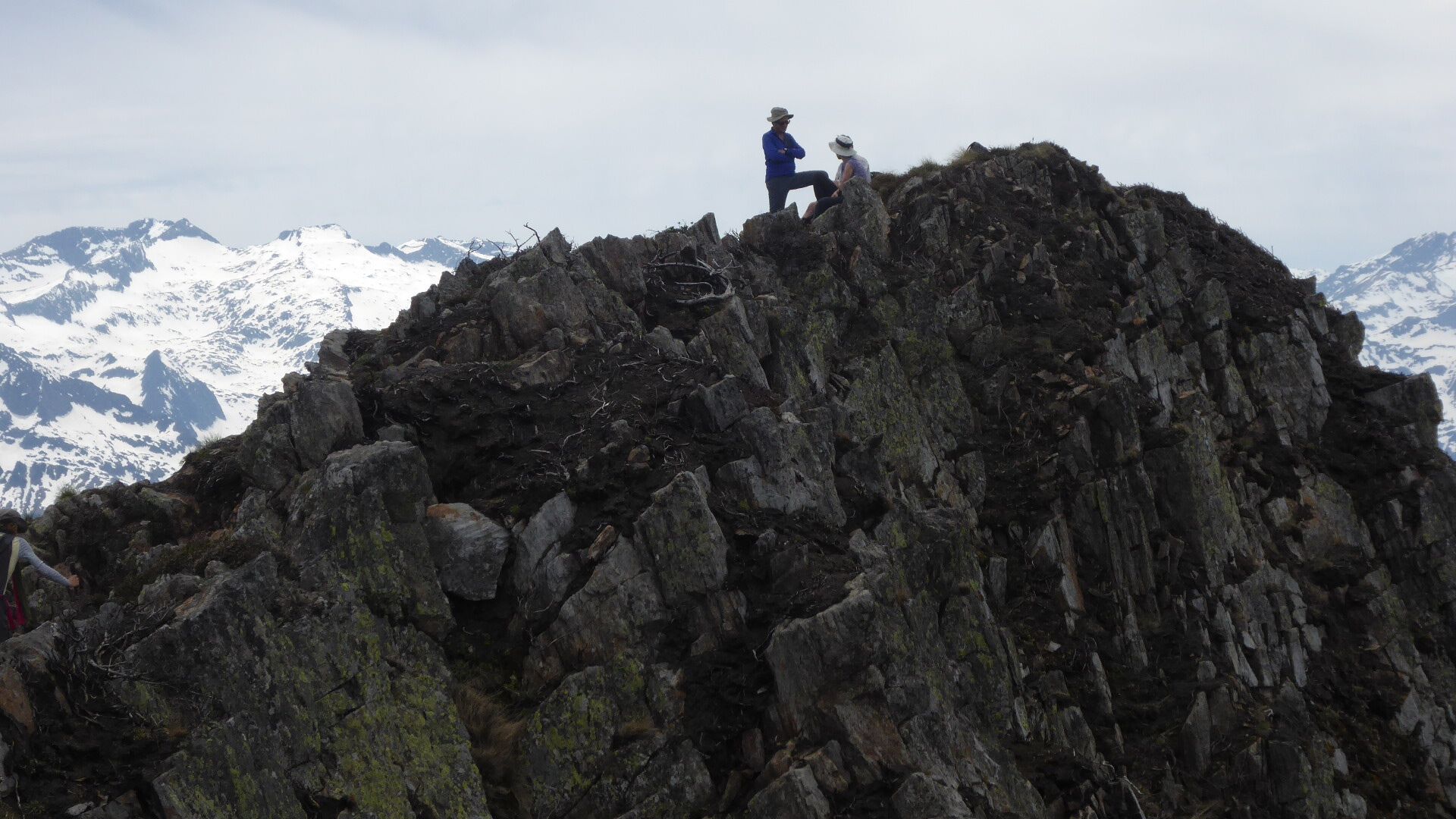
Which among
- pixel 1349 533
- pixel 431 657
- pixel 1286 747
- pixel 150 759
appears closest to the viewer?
pixel 150 759

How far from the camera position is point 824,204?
3059 centimetres

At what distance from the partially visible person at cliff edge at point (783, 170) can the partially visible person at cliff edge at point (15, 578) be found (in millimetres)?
19809

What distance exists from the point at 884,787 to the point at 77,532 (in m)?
12.5

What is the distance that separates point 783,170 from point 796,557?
1654cm

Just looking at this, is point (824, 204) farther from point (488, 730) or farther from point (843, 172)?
point (488, 730)

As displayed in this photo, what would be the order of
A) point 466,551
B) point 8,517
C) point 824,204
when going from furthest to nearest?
point 824,204 < point 466,551 < point 8,517

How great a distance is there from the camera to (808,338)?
2556cm

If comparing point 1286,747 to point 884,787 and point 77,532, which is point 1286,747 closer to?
point 884,787

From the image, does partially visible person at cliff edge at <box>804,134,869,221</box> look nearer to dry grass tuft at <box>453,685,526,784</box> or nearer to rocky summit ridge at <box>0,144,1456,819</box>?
rocky summit ridge at <box>0,144,1456,819</box>

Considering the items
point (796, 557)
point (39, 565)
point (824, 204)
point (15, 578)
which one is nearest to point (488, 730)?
point (796, 557)

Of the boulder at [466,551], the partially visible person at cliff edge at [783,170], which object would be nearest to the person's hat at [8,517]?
the boulder at [466,551]

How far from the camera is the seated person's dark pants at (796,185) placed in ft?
100

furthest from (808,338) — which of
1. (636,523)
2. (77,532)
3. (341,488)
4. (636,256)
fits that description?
(77,532)

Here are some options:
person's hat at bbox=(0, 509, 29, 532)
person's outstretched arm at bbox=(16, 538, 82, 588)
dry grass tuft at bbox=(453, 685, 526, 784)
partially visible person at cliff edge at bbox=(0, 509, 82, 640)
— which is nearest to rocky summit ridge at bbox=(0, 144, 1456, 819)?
dry grass tuft at bbox=(453, 685, 526, 784)
